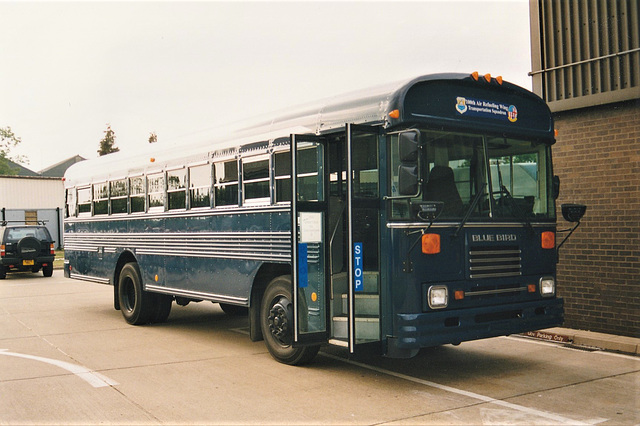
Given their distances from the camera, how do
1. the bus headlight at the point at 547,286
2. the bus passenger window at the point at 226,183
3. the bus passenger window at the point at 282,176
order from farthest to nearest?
the bus passenger window at the point at 226,183 → the bus passenger window at the point at 282,176 → the bus headlight at the point at 547,286

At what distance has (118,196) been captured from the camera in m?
11.9

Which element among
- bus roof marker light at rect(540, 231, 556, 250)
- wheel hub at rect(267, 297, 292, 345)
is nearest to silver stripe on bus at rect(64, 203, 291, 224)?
wheel hub at rect(267, 297, 292, 345)

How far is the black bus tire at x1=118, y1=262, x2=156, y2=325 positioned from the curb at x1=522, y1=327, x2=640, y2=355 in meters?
6.06

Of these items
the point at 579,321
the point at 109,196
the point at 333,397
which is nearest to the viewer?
the point at 333,397

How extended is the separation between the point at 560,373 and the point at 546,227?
1596mm

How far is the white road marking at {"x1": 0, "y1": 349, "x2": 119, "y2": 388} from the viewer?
23.4 feet

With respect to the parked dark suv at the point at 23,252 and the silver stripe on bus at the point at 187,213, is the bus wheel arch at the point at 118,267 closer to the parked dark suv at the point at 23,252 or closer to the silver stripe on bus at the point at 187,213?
the silver stripe on bus at the point at 187,213

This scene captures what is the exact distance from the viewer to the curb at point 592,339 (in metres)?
8.43

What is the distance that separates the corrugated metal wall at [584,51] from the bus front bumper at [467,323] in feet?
11.7

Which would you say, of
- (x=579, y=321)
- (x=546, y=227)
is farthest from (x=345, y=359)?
(x=579, y=321)

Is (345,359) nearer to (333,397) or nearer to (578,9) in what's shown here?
(333,397)

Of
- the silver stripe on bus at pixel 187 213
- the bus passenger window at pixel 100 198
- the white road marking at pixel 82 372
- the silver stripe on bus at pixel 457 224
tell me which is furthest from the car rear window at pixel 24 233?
the silver stripe on bus at pixel 457 224

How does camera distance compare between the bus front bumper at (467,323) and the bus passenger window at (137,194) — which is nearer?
the bus front bumper at (467,323)

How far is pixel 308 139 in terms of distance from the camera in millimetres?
6988
